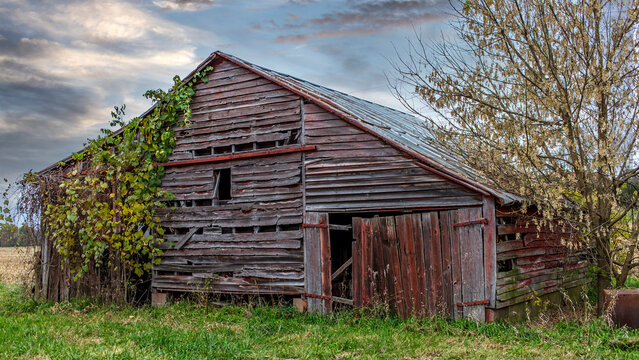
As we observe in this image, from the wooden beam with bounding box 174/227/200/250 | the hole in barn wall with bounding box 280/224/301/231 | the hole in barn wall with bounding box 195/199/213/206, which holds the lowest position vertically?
the wooden beam with bounding box 174/227/200/250

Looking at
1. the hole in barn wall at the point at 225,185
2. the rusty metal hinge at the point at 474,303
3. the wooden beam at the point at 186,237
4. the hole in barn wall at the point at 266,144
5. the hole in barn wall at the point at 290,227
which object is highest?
the hole in barn wall at the point at 266,144

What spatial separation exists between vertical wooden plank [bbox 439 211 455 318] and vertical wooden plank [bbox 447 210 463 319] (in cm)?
4

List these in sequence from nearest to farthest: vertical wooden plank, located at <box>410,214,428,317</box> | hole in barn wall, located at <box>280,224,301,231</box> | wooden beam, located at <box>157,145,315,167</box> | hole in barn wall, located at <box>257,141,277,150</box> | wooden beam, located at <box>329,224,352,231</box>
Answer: vertical wooden plank, located at <box>410,214,428,317</box>, wooden beam, located at <box>329,224,352,231</box>, wooden beam, located at <box>157,145,315,167</box>, hole in barn wall, located at <box>280,224,301,231</box>, hole in barn wall, located at <box>257,141,277,150</box>

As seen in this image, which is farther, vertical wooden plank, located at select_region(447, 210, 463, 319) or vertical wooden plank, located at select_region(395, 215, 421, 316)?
vertical wooden plank, located at select_region(395, 215, 421, 316)

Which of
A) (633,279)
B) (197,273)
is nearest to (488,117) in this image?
(197,273)

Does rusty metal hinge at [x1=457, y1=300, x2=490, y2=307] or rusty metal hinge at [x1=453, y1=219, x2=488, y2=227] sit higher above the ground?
rusty metal hinge at [x1=453, y1=219, x2=488, y2=227]

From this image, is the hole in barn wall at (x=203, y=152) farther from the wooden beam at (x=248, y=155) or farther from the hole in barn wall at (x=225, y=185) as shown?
the hole in barn wall at (x=225, y=185)

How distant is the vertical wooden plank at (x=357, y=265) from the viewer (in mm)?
10196

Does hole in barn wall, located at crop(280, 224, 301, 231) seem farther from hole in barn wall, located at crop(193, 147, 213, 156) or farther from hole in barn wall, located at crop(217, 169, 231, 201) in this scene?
hole in barn wall, located at crop(193, 147, 213, 156)

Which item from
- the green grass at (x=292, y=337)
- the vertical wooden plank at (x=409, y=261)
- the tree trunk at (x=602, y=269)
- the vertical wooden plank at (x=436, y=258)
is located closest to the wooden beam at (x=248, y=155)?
the vertical wooden plank at (x=409, y=261)

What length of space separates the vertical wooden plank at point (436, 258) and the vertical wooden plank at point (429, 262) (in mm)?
36

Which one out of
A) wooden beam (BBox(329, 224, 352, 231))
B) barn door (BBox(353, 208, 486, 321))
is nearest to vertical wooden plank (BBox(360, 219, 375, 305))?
barn door (BBox(353, 208, 486, 321))

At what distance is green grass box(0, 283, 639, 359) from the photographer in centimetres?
734

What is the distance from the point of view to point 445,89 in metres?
9.10
